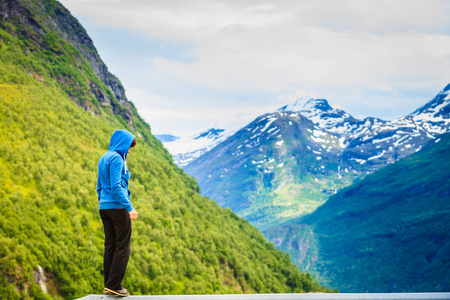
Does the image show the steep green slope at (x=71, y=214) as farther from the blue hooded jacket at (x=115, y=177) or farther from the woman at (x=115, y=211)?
the blue hooded jacket at (x=115, y=177)

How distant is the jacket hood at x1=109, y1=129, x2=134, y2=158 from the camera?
1171 centimetres

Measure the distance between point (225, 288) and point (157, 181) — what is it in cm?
5876

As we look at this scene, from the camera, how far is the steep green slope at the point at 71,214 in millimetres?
99562

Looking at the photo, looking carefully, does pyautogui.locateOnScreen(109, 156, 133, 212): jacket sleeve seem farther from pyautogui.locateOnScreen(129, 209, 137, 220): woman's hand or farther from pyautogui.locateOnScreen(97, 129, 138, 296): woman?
pyautogui.locateOnScreen(129, 209, 137, 220): woman's hand

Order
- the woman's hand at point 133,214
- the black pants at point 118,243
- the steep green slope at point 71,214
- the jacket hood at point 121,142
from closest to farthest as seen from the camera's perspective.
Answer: the woman's hand at point 133,214 < the black pants at point 118,243 < the jacket hood at point 121,142 < the steep green slope at point 71,214

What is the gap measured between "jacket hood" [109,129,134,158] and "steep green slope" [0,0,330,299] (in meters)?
85.4

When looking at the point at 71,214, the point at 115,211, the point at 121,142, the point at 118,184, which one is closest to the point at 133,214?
the point at 115,211

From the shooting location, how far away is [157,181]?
609ft

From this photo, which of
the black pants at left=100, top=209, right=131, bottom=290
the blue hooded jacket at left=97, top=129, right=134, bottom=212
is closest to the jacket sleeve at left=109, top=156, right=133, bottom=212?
the blue hooded jacket at left=97, top=129, right=134, bottom=212

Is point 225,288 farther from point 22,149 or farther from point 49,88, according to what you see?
point 49,88

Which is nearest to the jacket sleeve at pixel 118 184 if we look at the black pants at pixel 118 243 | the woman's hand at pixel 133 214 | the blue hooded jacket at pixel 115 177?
the blue hooded jacket at pixel 115 177

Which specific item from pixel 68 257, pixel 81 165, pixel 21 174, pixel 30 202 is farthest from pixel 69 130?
pixel 68 257

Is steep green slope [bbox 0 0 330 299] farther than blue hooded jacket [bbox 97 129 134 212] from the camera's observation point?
Yes

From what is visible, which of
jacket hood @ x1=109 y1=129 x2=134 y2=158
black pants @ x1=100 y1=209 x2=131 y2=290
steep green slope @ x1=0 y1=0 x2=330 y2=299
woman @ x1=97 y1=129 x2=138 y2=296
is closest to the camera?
woman @ x1=97 y1=129 x2=138 y2=296
